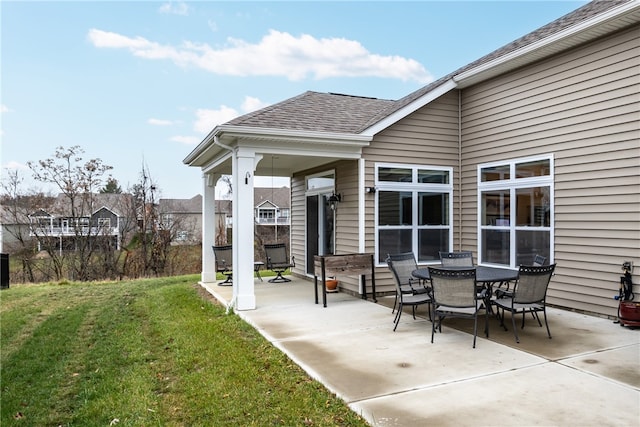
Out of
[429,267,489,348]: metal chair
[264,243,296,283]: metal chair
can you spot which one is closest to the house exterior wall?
[264,243,296,283]: metal chair

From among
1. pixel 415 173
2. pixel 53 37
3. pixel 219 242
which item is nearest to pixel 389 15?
pixel 415 173

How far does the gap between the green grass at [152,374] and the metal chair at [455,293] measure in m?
1.91

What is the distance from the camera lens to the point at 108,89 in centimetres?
1578

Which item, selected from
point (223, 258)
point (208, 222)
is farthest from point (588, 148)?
point (208, 222)

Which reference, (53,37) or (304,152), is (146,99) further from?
(304,152)

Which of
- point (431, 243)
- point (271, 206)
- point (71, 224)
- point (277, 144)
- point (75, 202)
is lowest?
point (431, 243)

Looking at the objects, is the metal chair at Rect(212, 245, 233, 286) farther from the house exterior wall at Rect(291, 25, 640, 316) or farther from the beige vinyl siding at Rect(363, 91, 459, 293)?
the beige vinyl siding at Rect(363, 91, 459, 293)

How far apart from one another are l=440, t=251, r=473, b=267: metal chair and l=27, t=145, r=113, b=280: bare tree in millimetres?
15294

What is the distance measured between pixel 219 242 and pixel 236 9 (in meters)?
11.8

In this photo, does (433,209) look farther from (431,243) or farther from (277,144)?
(277,144)

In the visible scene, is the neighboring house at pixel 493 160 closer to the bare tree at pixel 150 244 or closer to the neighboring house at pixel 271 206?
the bare tree at pixel 150 244

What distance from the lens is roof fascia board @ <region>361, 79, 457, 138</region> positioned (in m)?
7.51

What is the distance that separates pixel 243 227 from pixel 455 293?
136 inches

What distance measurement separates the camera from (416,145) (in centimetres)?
803
